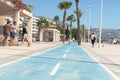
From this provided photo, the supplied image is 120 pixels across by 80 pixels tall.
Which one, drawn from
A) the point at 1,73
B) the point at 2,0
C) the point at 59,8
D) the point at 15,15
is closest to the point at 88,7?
the point at 59,8

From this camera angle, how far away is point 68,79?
9.97 meters

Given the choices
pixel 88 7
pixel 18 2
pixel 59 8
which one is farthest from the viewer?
pixel 59 8

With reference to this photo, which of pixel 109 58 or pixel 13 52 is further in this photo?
pixel 13 52

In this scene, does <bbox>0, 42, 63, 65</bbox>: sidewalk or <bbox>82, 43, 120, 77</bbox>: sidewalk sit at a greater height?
<bbox>0, 42, 63, 65</bbox>: sidewalk

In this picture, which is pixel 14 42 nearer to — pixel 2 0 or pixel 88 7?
pixel 2 0

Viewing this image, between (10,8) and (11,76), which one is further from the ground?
(10,8)

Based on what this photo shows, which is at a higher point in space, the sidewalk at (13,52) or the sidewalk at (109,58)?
the sidewalk at (13,52)

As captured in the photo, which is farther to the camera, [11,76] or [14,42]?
[14,42]

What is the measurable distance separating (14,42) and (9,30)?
9.10 ft

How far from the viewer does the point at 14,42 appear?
3234 centimetres

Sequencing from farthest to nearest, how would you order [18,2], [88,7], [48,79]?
[88,7] → [18,2] → [48,79]

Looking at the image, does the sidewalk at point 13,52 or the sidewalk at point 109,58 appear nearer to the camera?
the sidewalk at point 109,58

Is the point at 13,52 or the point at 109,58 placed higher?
the point at 13,52

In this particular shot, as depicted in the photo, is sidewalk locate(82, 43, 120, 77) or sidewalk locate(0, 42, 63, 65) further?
sidewalk locate(0, 42, 63, 65)
